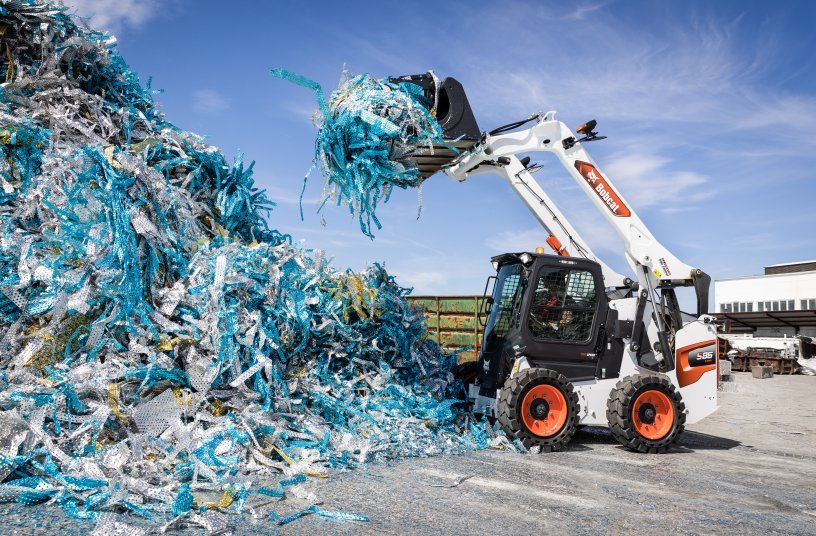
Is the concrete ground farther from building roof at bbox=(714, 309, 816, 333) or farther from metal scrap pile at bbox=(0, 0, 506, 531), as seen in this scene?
building roof at bbox=(714, 309, 816, 333)

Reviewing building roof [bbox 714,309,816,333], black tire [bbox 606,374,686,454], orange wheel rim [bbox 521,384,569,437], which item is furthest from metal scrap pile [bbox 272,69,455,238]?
building roof [bbox 714,309,816,333]

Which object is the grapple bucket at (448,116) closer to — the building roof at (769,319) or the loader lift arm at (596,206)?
the loader lift arm at (596,206)

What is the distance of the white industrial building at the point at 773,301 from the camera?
23.9 meters

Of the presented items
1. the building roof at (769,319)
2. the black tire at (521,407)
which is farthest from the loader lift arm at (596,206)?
the building roof at (769,319)

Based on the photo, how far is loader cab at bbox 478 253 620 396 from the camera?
721 cm

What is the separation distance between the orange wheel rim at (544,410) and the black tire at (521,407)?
0.03 metres

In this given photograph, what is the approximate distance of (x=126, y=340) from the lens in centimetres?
608

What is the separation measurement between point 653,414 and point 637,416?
235mm

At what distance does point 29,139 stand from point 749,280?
3027cm

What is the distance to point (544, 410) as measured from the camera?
6.96 meters

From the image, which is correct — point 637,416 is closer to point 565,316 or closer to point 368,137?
point 565,316

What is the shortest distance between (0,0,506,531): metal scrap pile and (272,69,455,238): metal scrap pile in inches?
7.5

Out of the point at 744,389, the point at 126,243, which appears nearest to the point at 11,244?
the point at 126,243

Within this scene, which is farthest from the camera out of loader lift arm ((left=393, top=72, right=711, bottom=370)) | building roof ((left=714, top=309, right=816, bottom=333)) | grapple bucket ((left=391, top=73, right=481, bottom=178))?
building roof ((left=714, top=309, right=816, bottom=333))
